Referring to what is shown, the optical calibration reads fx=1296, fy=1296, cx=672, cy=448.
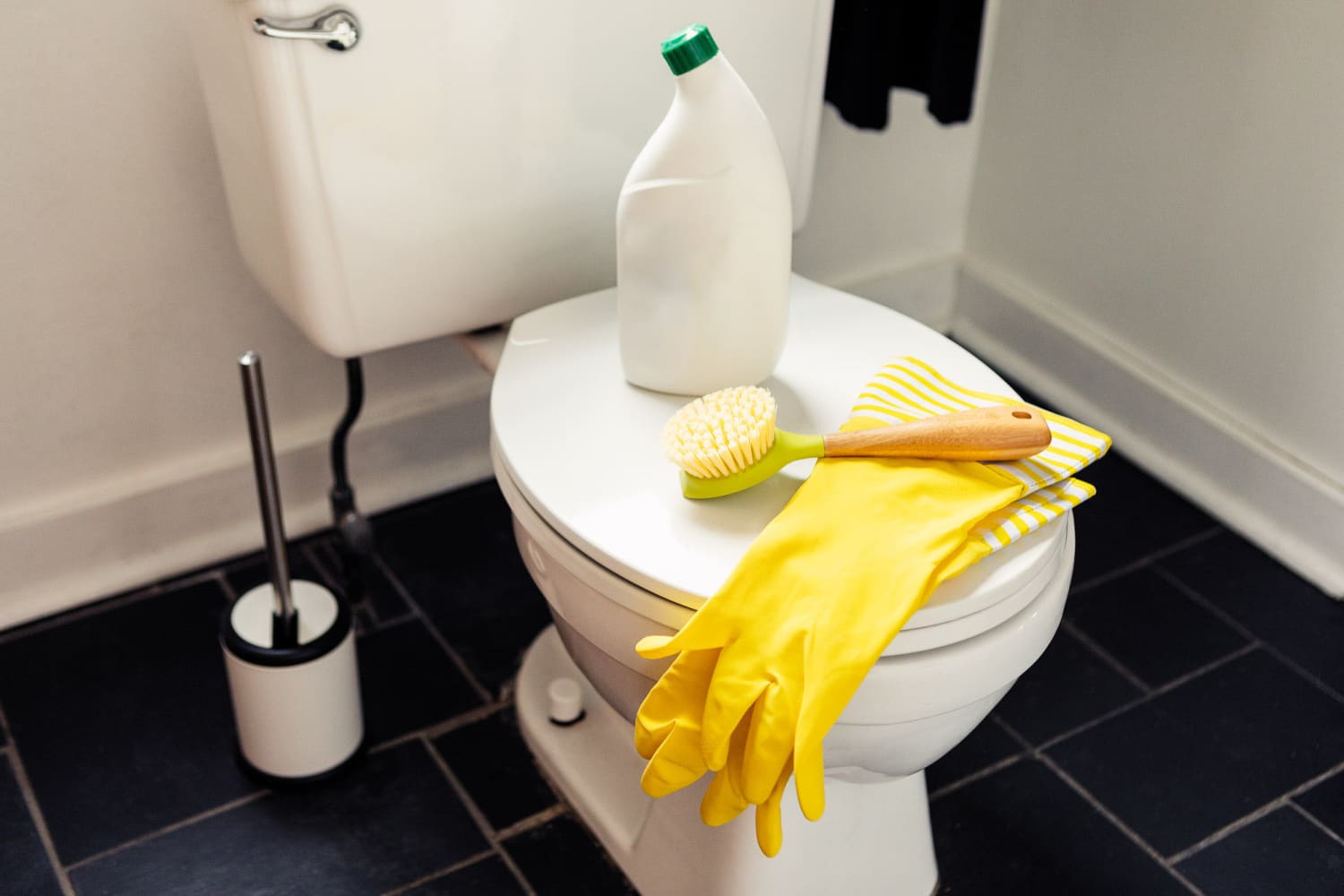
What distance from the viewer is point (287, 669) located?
1.06 metres

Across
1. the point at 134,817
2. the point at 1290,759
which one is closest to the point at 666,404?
the point at 134,817

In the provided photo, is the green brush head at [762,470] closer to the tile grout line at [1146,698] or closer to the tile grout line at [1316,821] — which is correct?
the tile grout line at [1146,698]

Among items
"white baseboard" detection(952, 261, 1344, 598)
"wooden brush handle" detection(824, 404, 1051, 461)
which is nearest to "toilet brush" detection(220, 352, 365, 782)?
"wooden brush handle" detection(824, 404, 1051, 461)

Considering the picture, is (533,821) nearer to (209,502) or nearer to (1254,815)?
(209,502)

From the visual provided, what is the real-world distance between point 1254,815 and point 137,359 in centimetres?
111

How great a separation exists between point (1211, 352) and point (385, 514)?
37.2 inches

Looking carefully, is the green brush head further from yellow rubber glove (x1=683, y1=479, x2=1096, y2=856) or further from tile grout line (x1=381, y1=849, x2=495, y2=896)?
tile grout line (x1=381, y1=849, x2=495, y2=896)

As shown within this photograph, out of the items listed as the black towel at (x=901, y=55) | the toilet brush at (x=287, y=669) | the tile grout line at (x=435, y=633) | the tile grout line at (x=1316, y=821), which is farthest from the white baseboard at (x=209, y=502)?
the tile grout line at (x=1316, y=821)

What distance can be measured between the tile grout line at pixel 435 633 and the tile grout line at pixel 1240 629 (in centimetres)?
73

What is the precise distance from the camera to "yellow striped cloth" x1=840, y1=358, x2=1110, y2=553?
80cm

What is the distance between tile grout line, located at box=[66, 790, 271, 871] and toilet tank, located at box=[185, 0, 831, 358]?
402mm

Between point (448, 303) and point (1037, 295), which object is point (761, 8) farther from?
point (1037, 295)

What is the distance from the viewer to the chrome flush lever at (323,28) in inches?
34.9

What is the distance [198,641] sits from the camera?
1.28 metres
